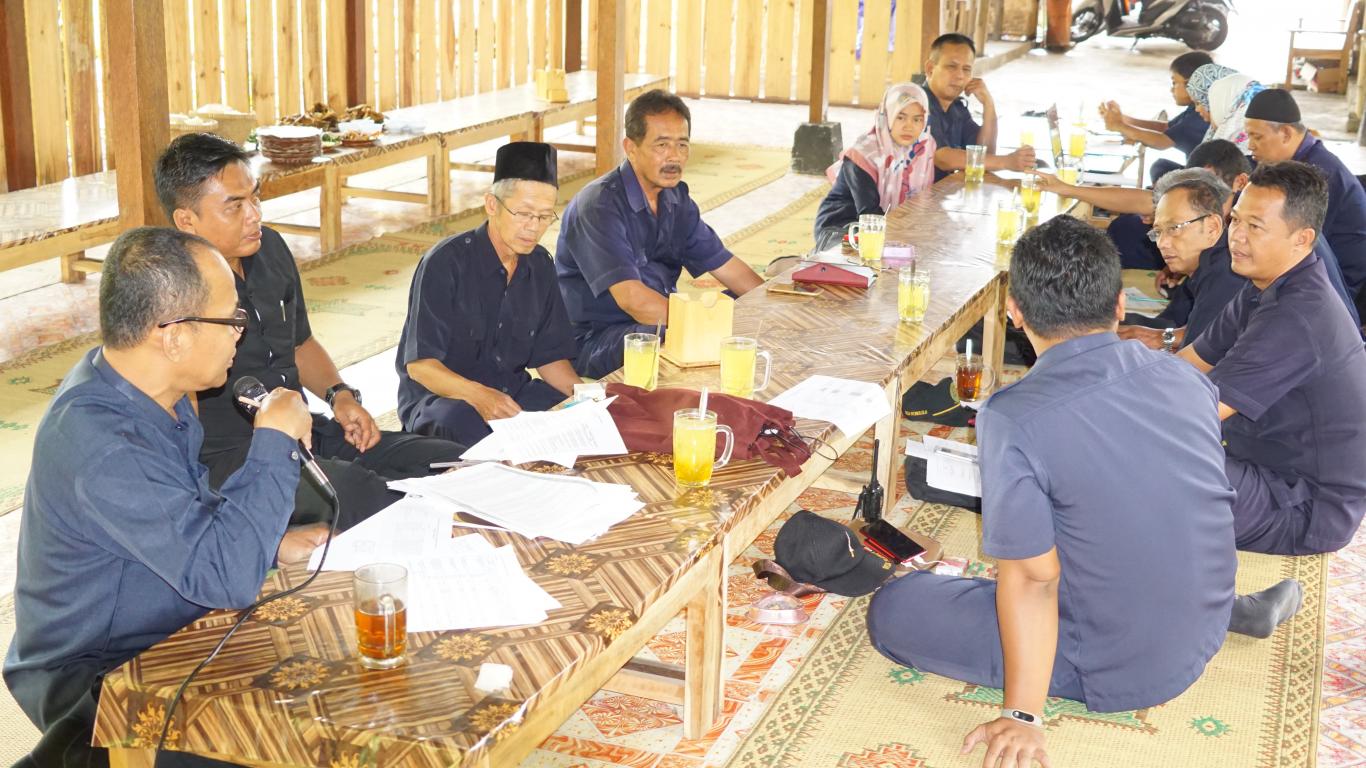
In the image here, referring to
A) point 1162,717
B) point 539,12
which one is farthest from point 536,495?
point 539,12

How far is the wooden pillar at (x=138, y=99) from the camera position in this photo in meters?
4.82

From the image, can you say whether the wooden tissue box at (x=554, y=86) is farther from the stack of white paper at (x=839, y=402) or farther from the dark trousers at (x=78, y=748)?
the dark trousers at (x=78, y=748)

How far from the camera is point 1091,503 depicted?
9.02 ft

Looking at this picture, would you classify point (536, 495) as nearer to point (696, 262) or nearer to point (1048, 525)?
point (1048, 525)

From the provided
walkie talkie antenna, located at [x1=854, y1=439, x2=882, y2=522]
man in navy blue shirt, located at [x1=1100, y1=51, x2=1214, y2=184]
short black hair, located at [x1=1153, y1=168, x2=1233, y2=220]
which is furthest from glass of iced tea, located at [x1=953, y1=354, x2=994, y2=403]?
man in navy blue shirt, located at [x1=1100, y1=51, x2=1214, y2=184]

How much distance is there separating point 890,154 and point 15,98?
182 inches

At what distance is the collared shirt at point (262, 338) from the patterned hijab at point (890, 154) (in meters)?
2.99

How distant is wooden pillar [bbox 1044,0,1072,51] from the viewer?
1822 cm

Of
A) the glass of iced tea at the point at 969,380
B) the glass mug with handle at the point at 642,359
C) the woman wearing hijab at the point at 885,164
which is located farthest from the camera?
the woman wearing hijab at the point at 885,164

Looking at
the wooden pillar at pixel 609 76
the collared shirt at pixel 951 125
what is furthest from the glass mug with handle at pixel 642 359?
the wooden pillar at pixel 609 76

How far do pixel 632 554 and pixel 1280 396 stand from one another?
6.76 ft

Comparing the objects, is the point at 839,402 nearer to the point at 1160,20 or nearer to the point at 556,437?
the point at 556,437

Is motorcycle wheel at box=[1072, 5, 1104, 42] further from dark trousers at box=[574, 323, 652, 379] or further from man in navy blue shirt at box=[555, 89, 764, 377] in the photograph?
dark trousers at box=[574, 323, 652, 379]

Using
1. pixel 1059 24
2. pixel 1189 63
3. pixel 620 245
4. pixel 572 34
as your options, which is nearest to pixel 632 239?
pixel 620 245
